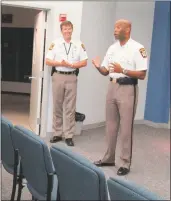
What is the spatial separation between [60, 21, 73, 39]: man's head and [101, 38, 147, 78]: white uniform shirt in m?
1.18

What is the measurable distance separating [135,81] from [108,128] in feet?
2.08

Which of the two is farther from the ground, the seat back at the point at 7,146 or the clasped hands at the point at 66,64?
the clasped hands at the point at 66,64

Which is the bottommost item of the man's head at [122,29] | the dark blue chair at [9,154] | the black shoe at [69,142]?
the black shoe at [69,142]

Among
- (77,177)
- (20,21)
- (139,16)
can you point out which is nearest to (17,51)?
(20,21)

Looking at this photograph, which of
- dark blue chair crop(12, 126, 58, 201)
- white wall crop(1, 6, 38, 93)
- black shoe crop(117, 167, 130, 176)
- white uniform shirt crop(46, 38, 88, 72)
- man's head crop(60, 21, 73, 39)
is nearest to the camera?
dark blue chair crop(12, 126, 58, 201)

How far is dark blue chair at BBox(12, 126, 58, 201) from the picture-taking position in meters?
2.07

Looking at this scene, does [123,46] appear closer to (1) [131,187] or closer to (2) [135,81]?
(2) [135,81]

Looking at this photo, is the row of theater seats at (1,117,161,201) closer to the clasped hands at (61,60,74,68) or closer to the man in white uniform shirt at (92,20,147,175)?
the man in white uniform shirt at (92,20,147,175)

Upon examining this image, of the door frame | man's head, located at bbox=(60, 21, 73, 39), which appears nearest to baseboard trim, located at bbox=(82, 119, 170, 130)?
the door frame

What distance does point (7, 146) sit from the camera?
261 centimetres

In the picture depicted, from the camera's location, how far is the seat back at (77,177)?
63.0 inches

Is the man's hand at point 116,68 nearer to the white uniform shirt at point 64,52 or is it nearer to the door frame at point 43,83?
the white uniform shirt at point 64,52

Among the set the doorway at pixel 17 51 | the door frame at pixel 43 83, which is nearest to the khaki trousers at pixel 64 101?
the door frame at pixel 43 83

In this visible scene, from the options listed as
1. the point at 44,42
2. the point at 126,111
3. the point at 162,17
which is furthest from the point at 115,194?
the point at 162,17
